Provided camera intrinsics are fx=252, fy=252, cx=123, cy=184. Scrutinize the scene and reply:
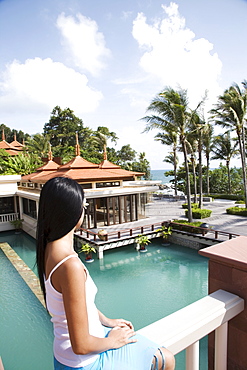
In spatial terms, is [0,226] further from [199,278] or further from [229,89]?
[229,89]

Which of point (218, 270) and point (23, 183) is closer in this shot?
point (218, 270)

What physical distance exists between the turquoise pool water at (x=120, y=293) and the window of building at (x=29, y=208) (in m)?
3.63

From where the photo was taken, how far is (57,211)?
101 centimetres

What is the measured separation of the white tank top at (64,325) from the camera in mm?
919

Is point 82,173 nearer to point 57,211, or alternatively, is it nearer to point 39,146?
point 57,211

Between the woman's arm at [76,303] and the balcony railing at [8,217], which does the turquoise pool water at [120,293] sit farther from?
the balcony railing at [8,217]

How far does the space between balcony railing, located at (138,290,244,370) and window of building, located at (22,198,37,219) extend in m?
15.3

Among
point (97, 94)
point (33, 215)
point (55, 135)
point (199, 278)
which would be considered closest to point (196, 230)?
point (199, 278)

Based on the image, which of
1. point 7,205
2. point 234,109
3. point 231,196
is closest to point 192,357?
point 234,109

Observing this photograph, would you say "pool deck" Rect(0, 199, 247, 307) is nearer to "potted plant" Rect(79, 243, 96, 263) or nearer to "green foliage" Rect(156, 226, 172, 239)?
"green foliage" Rect(156, 226, 172, 239)

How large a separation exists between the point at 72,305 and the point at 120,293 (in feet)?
26.5

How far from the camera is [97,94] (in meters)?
7.15

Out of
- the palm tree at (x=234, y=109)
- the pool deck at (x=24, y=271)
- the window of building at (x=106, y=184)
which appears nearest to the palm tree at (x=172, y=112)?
the palm tree at (x=234, y=109)

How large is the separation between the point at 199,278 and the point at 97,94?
23.8 feet
